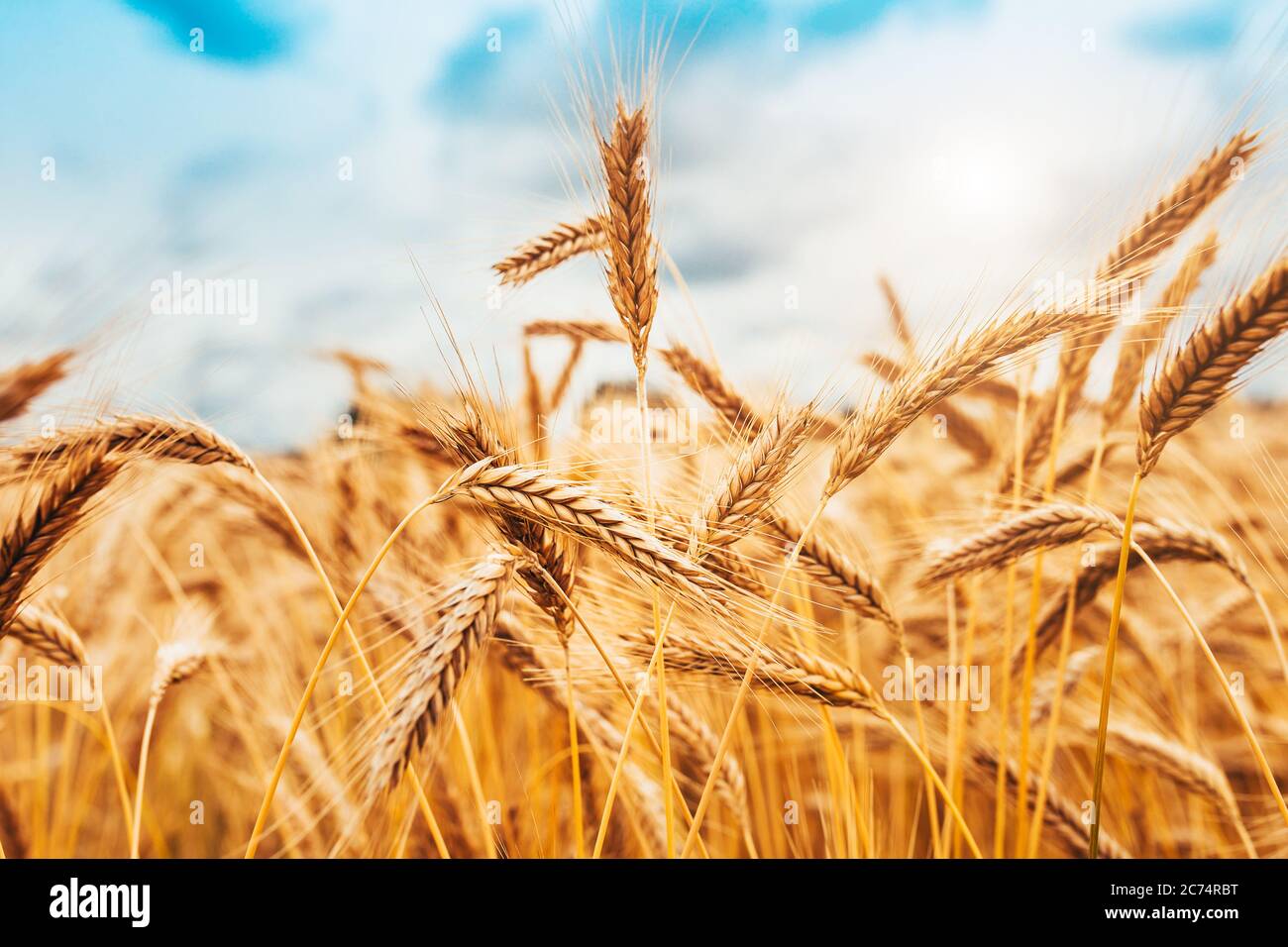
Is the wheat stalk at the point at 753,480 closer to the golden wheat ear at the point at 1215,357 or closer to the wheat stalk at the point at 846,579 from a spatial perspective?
the wheat stalk at the point at 846,579

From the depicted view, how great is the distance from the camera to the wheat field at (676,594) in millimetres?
1069

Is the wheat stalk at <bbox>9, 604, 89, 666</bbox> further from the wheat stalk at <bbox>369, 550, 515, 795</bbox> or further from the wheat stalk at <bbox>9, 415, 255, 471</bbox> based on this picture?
the wheat stalk at <bbox>369, 550, 515, 795</bbox>

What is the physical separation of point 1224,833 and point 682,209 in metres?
2.11

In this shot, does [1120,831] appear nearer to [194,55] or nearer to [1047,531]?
[1047,531]

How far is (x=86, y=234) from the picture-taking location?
170cm

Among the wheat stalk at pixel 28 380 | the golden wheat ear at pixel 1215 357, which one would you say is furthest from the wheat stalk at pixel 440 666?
the golden wheat ear at pixel 1215 357

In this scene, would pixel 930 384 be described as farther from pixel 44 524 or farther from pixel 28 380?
pixel 28 380

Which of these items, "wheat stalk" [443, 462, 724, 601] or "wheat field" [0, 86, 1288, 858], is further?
"wheat field" [0, 86, 1288, 858]

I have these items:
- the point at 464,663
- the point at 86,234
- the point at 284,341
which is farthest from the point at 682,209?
the point at 86,234

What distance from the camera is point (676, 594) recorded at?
87cm

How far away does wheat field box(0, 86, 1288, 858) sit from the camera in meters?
1.07
